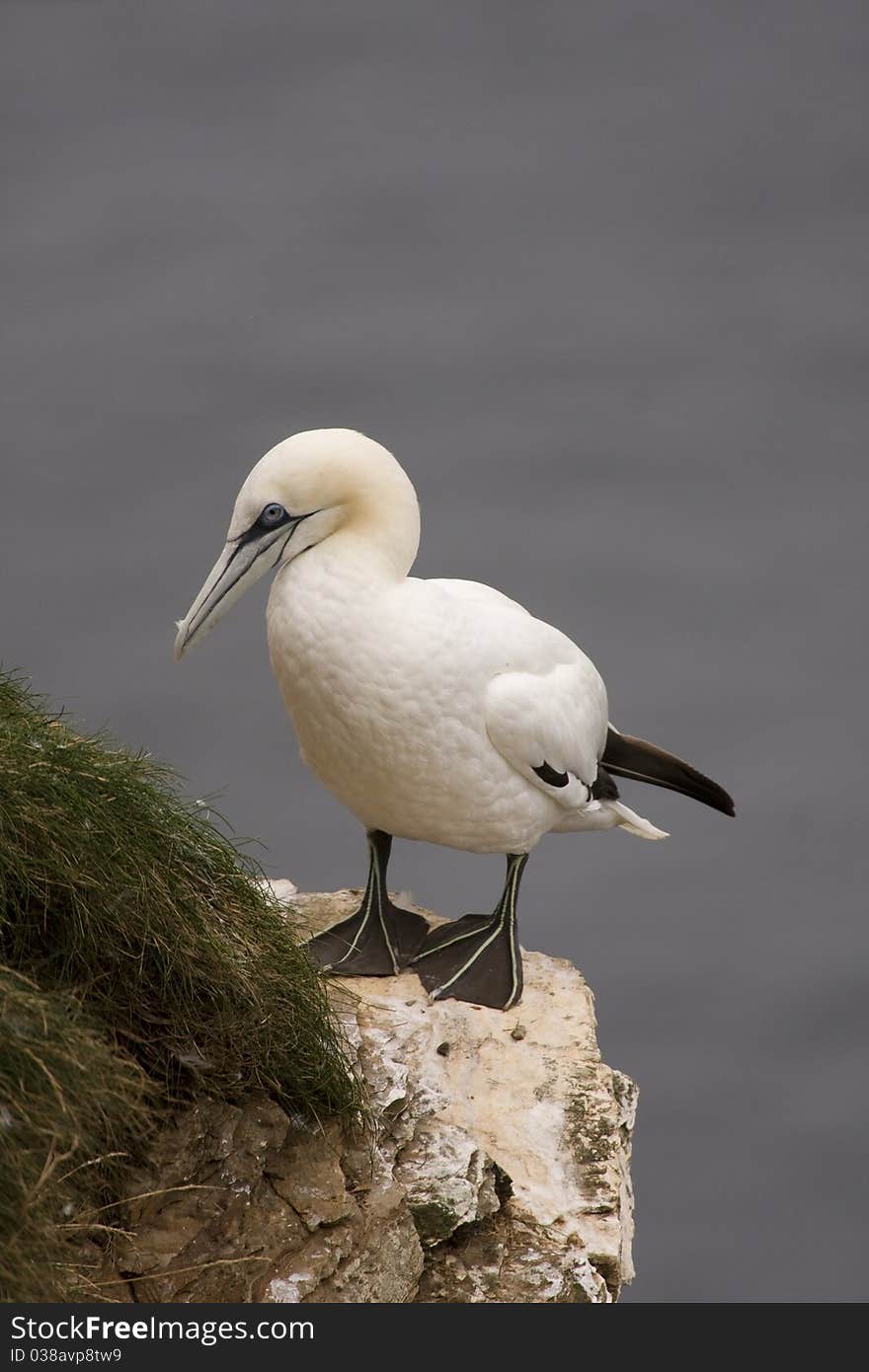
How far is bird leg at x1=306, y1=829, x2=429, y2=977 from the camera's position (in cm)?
553

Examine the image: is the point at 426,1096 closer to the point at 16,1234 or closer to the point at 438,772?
the point at 438,772

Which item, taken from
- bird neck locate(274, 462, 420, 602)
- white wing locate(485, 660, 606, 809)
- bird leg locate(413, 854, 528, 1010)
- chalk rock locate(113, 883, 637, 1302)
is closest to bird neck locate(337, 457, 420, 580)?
bird neck locate(274, 462, 420, 602)

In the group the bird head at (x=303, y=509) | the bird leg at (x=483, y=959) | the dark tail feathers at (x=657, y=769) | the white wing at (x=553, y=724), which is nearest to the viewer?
the bird head at (x=303, y=509)

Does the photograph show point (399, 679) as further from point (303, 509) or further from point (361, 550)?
point (303, 509)

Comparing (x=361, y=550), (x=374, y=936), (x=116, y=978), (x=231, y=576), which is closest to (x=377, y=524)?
(x=361, y=550)

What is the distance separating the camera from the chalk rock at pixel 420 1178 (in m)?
4.17

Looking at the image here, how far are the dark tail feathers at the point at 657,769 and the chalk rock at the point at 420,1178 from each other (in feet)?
2.08

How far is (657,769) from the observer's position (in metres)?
5.84

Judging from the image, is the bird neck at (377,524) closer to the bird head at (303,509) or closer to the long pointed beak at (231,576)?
the bird head at (303,509)

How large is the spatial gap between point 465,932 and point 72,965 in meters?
1.69

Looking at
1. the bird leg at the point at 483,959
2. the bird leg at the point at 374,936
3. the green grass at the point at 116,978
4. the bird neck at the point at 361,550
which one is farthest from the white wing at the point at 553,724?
the green grass at the point at 116,978

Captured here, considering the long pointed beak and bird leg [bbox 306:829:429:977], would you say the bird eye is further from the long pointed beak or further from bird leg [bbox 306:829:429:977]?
bird leg [bbox 306:829:429:977]

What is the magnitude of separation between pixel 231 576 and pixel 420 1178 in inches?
59.1

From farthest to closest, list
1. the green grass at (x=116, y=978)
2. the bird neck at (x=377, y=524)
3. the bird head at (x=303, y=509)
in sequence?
the bird neck at (x=377, y=524)
the bird head at (x=303, y=509)
the green grass at (x=116, y=978)
